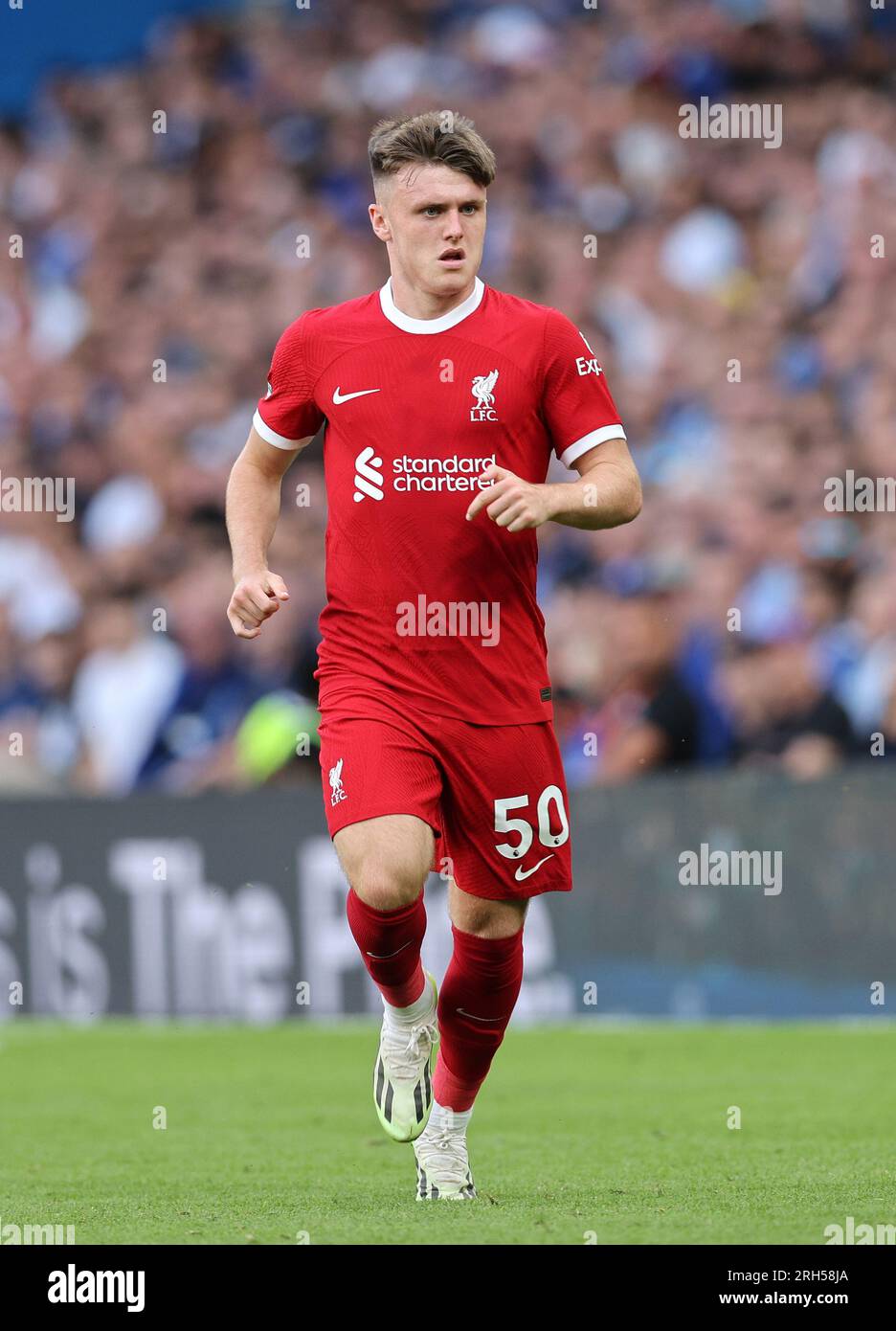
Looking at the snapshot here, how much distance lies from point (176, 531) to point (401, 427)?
8.37 metres

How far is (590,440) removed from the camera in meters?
5.32

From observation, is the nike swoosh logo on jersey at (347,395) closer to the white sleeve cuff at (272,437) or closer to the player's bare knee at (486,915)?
the white sleeve cuff at (272,437)

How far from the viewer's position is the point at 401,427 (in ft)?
17.3

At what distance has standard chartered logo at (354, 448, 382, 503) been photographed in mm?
5273

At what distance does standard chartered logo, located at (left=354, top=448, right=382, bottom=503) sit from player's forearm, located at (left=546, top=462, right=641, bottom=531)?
0.45 metres

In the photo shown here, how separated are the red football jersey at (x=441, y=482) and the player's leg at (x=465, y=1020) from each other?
1.77ft

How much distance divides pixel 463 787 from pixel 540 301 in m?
8.57

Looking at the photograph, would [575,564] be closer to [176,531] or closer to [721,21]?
[176,531]

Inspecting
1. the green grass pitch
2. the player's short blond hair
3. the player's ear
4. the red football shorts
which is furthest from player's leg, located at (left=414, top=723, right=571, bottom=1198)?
the player's short blond hair

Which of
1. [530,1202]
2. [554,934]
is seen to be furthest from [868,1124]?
[554,934]

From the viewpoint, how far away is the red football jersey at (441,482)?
17.2ft

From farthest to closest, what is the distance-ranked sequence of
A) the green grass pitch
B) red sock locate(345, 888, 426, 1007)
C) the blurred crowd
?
the blurred crowd, red sock locate(345, 888, 426, 1007), the green grass pitch

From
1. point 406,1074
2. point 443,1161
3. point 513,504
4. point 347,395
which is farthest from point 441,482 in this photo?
point 443,1161

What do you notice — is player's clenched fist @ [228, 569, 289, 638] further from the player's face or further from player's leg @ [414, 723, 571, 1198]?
the player's face
